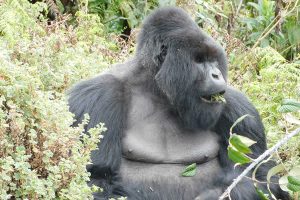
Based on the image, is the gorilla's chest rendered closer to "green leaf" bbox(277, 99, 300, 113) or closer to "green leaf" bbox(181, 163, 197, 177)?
"green leaf" bbox(181, 163, 197, 177)

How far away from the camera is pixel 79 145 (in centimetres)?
289

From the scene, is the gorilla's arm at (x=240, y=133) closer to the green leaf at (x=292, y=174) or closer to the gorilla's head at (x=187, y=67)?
the gorilla's head at (x=187, y=67)

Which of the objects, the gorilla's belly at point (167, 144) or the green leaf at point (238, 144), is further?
the gorilla's belly at point (167, 144)

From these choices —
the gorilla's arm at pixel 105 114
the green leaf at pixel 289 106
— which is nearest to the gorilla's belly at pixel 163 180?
the gorilla's arm at pixel 105 114

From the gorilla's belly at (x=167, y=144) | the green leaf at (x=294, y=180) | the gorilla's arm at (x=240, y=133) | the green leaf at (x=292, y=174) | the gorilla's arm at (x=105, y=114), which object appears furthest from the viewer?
the gorilla's arm at (x=240, y=133)

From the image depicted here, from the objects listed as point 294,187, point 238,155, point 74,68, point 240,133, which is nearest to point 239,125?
point 240,133

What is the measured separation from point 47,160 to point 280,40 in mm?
5117

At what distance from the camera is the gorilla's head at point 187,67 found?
4312 millimetres

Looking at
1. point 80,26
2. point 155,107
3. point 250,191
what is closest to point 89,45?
point 80,26

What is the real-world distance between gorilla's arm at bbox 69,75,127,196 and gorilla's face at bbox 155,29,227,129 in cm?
28

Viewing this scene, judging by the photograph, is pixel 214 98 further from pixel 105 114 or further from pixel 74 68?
pixel 74 68

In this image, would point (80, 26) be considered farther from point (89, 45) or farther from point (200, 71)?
point (200, 71)

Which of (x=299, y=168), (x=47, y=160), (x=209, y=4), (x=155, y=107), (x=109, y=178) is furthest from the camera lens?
(x=209, y=4)

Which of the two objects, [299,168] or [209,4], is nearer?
[299,168]
